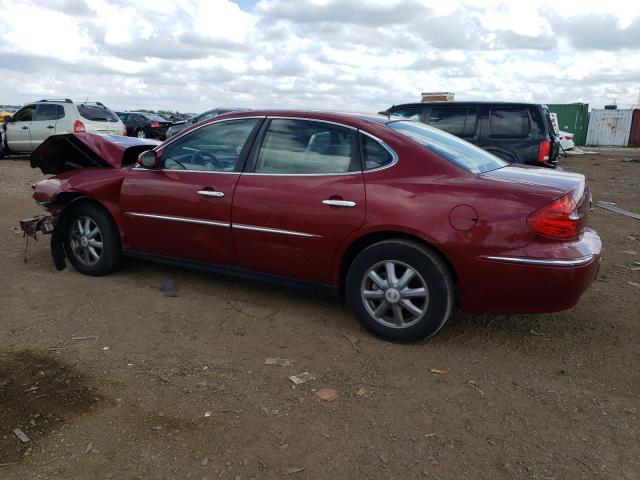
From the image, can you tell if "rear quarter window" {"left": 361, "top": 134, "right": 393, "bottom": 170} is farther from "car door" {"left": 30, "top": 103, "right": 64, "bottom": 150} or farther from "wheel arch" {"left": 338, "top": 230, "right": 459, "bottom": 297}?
"car door" {"left": 30, "top": 103, "right": 64, "bottom": 150}

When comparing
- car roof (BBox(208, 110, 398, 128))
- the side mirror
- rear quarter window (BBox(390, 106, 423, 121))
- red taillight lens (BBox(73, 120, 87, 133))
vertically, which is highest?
car roof (BBox(208, 110, 398, 128))

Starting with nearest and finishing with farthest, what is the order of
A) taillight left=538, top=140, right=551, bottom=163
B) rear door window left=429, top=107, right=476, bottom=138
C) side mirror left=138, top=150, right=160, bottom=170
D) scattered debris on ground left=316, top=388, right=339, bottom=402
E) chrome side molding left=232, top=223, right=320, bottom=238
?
scattered debris on ground left=316, top=388, right=339, bottom=402 < chrome side molding left=232, top=223, right=320, bottom=238 < side mirror left=138, top=150, right=160, bottom=170 < taillight left=538, top=140, right=551, bottom=163 < rear door window left=429, top=107, right=476, bottom=138

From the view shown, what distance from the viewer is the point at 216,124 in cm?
441

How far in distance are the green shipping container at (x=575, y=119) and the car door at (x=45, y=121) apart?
25971 mm

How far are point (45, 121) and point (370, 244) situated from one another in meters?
13.9

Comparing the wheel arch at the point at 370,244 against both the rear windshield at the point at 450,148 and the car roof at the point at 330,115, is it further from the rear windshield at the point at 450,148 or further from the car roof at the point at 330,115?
the car roof at the point at 330,115

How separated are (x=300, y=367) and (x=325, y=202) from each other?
1118mm

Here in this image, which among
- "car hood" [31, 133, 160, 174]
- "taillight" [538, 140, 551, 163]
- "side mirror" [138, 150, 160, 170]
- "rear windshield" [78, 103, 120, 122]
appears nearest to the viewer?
"side mirror" [138, 150, 160, 170]

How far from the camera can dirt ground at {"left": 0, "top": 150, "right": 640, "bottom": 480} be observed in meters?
2.47

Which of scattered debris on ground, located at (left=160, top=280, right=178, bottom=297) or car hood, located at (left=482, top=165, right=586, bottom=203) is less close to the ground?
car hood, located at (left=482, top=165, right=586, bottom=203)

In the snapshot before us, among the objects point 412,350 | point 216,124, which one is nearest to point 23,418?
point 412,350

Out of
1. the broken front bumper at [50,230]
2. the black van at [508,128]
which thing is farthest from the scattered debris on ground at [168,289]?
the black van at [508,128]

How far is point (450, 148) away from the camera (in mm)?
3934

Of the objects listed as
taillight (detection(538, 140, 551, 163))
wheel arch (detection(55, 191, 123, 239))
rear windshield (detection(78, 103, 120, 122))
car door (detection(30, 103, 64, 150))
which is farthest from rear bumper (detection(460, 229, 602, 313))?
car door (detection(30, 103, 64, 150))
